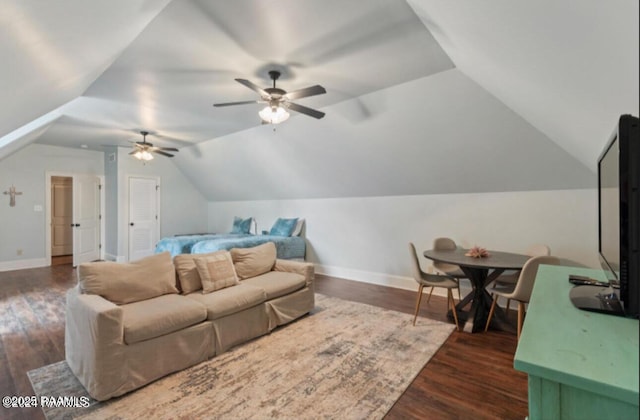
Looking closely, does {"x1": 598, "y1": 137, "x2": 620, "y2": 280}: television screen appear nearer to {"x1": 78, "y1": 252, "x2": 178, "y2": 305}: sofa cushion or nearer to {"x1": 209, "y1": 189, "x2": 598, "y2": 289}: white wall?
{"x1": 209, "y1": 189, "x2": 598, "y2": 289}: white wall

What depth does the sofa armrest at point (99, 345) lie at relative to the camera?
198 centimetres

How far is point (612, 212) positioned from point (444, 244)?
308 cm


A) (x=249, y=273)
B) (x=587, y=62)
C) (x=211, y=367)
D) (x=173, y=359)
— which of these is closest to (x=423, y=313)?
(x=249, y=273)

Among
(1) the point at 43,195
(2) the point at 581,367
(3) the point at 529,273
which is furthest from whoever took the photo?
(1) the point at 43,195

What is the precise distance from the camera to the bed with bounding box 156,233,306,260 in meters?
5.46

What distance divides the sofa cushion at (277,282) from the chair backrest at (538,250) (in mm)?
2820

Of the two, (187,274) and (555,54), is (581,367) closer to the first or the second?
(555,54)

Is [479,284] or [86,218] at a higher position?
[86,218]

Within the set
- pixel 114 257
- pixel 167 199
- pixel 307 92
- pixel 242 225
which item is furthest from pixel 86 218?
pixel 307 92

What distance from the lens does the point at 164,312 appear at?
232 centimetres

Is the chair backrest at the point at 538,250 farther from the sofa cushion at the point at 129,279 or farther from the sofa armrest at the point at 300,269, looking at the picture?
the sofa cushion at the point at 129,279

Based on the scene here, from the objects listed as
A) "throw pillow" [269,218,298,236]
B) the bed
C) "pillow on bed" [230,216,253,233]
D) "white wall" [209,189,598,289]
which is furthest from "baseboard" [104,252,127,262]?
"throw pillow" [269,218,298,236]

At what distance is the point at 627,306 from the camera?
0.92 metres

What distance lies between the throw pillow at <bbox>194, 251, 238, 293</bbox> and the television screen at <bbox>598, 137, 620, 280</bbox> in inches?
113
